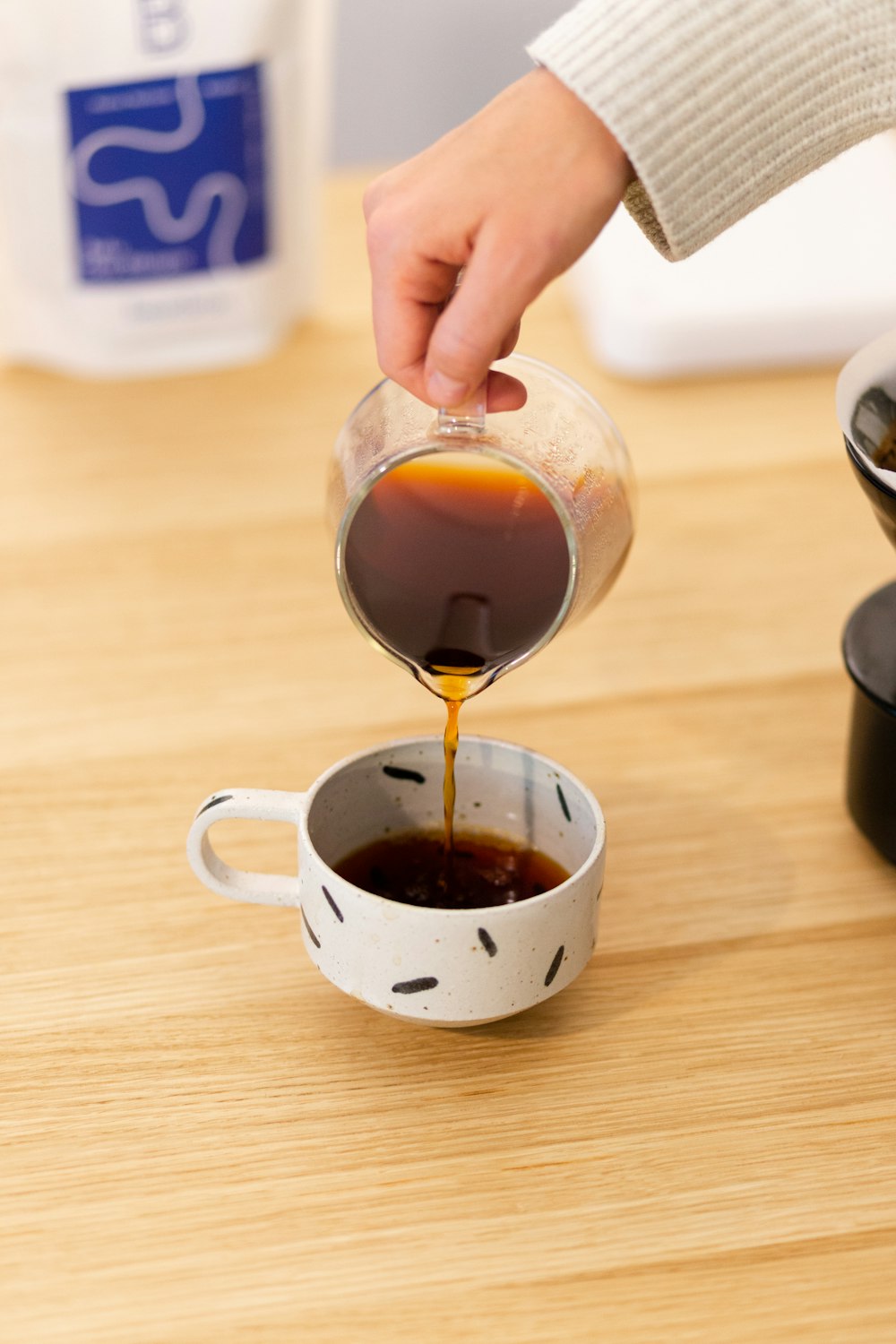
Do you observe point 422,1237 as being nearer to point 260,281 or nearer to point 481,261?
point 481,261

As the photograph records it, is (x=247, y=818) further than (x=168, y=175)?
No

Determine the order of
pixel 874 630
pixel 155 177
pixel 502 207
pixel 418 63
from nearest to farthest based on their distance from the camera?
1. pixel 502 207
2. pixel 874 630
3. pixel 155 177
4. pixel 418 63

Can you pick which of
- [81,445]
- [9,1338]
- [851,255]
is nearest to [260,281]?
[81,445]

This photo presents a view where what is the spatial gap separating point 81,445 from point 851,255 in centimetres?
64

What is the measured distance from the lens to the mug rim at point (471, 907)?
600 mm

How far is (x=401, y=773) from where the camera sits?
71 centimetres

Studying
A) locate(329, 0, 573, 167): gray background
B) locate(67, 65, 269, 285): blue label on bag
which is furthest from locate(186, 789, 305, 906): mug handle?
locate(329, 0, 573, 167): gray background

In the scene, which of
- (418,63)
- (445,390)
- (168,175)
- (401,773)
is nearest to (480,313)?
(445,390)

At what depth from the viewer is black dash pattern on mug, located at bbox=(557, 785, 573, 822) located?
2.26 ft

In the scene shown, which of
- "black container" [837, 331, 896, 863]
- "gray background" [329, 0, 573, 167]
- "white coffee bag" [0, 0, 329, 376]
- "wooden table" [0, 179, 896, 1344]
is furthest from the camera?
"gray background" [329, 0, 573, 167]

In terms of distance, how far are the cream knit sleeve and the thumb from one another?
0.06 metres

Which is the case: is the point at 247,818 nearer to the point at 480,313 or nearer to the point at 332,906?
the point at 332,906

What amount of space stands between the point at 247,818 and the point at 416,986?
110 mm

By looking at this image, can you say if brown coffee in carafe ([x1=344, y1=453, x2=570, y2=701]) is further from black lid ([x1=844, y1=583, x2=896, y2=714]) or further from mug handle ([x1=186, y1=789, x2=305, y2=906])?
black lid ([x1=844, y1=583, x2=896, y2=714])
